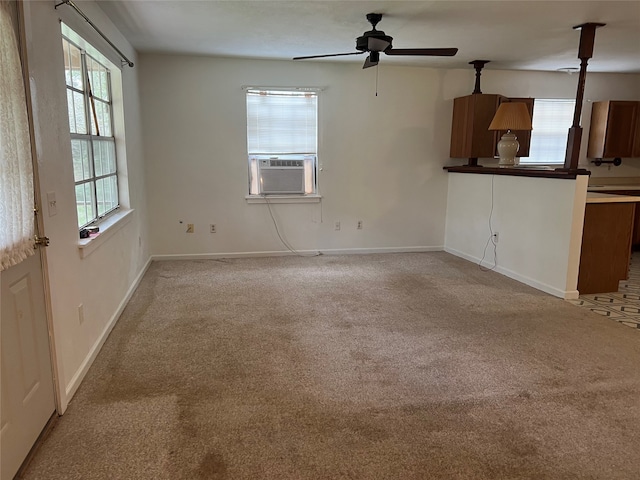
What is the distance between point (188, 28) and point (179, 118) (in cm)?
146

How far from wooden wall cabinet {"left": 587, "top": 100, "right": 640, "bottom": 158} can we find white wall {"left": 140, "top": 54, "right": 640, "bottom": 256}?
0.91ft

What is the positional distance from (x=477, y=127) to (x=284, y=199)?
2605mm

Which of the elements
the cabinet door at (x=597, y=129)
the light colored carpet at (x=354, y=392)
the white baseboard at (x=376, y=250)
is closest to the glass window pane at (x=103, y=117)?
the light colored carpet at (x=354, y=392)

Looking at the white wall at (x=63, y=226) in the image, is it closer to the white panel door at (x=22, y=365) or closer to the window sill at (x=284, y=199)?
the white panel door at (x=22, y=365)

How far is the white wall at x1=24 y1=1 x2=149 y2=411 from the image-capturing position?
6.91ft

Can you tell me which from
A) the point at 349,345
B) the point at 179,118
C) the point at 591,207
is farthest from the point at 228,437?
the point at 179,118

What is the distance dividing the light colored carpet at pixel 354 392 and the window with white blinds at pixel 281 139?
1940 mm

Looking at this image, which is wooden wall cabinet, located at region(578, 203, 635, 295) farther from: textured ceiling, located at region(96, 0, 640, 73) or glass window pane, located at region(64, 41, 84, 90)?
glass window pane, located at region(64, 41, 84, 90)

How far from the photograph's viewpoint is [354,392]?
8.02ft

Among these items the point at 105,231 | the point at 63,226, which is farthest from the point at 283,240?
the point at 63,226

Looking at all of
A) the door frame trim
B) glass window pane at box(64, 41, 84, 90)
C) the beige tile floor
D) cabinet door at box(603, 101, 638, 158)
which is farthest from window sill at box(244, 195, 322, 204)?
cabinet door at box(603, 101, 638, 158)

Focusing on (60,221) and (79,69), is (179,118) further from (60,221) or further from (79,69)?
(60,221)

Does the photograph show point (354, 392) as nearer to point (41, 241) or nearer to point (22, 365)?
point (22, 365)

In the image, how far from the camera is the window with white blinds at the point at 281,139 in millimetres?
5488
